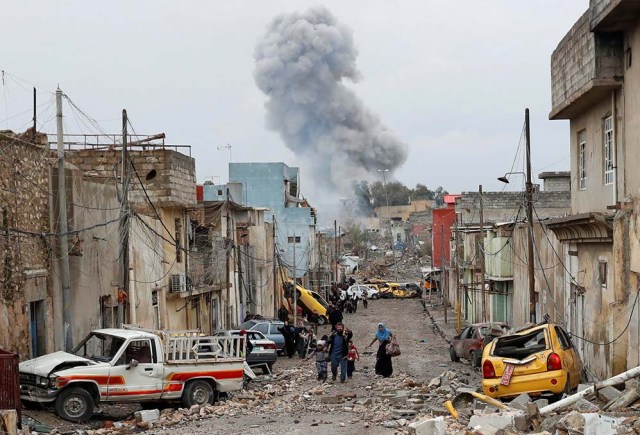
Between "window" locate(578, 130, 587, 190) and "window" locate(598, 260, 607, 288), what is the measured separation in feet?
8.13

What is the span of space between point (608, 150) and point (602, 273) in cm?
254

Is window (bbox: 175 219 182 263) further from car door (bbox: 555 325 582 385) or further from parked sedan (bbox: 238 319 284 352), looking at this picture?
car door (bbox: 555 325 582 385)

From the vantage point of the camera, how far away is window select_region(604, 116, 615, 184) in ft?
62.4

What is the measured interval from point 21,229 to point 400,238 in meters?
111

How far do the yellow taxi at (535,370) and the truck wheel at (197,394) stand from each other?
621 centimetres

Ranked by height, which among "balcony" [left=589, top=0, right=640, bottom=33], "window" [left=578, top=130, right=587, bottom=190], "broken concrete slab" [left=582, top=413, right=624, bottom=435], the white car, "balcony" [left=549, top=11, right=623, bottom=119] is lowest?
the white car

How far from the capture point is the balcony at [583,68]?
17.8 m

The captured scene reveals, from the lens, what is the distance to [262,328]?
33.2m

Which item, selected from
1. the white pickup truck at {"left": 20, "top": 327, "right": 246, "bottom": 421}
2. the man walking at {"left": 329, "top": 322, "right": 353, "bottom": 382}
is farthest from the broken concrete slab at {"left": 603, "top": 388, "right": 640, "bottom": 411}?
the man walking at {"left": 329, "top": 322, "right": 353, "bottom": 382}

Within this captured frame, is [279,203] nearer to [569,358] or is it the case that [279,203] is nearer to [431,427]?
[569,358]

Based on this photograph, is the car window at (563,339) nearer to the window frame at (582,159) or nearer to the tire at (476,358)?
the window frame at (582,159)

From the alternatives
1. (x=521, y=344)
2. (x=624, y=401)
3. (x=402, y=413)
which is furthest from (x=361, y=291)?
(x=624, y=401)

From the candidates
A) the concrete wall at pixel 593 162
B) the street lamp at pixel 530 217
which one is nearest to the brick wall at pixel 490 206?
the street lamp at pixel 530 217

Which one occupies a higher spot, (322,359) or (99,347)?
(99,347)
